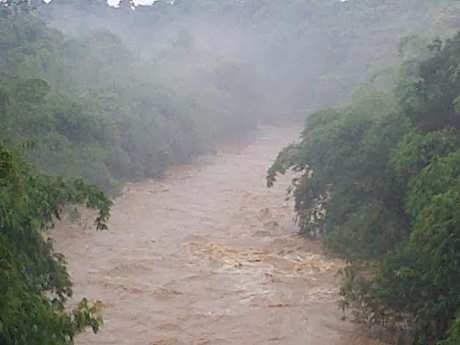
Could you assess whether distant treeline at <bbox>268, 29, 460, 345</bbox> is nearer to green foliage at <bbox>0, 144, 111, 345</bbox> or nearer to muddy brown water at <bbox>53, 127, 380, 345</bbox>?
muddy brown water at <bbox>53, 127, 380, 345</bbox>

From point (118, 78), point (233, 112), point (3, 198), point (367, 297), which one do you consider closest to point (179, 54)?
point (233, 112)

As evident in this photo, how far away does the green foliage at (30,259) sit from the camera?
18.7 feet

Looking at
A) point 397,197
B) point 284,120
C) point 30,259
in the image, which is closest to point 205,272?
point 397,197

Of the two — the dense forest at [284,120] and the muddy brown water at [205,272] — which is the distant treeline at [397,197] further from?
the muddy brown water at [205,272]

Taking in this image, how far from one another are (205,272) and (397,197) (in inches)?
176

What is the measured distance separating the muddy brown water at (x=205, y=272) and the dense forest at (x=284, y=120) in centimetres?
82

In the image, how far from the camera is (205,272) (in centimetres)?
1560

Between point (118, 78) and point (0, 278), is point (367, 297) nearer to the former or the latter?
point (0, 278)

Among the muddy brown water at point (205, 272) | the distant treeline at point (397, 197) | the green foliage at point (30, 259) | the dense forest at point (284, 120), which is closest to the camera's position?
the green foliage at point (30, 259)

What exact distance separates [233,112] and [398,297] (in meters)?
31.8

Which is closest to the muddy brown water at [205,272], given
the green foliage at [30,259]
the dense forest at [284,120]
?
the dense forest at [284,120]

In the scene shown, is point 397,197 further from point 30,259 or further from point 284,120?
point 284,120

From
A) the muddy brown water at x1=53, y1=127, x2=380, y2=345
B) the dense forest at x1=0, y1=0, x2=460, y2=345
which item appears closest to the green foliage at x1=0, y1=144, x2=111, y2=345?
the dense forest at x1=0, y1=0, x2=460, y2=345

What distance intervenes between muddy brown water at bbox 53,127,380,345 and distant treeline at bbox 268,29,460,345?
872 millimetres
